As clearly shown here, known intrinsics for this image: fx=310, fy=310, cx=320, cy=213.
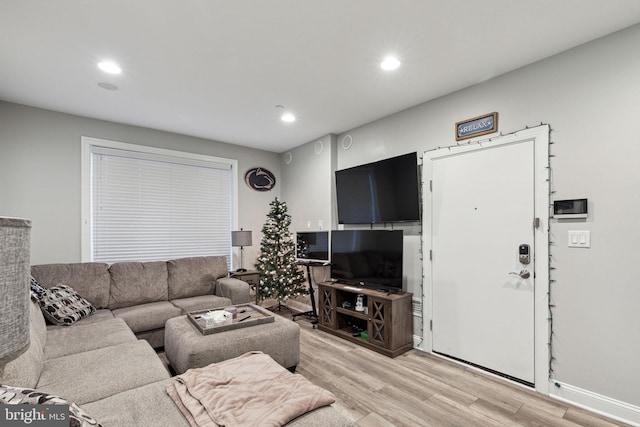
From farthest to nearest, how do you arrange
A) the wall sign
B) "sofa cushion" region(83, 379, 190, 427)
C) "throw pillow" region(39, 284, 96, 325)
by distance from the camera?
the wall sign
"throw pillow" region(39, 284, 96, 325)
"sofa cushion" region(83, 379, 190, 427)

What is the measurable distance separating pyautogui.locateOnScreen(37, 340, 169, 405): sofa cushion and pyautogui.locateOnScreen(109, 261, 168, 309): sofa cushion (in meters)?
1.41

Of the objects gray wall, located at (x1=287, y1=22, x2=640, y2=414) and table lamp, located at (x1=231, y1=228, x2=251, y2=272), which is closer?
gray wall, located at (x1=287, y1=22, x2=640, y2=414)

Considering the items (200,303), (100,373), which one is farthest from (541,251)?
(200,303)

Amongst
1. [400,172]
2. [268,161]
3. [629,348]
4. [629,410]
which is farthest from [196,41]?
[629,410]

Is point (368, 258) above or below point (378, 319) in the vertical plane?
above

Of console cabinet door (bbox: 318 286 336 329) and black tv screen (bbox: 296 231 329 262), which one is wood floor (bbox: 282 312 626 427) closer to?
console cabinet door (bbox: 318 286 336 329)

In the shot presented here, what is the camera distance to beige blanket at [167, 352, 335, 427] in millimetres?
1406

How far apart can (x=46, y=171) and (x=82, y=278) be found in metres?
1.39

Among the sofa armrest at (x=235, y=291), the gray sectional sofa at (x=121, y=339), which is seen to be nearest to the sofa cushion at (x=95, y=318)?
the gray sectional sofa at (x=121, y=339)

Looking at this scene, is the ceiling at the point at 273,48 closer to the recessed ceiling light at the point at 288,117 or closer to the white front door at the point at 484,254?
the recessed ceiling light at the point at 288,117

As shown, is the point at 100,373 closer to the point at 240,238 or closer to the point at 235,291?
the point at 235,291

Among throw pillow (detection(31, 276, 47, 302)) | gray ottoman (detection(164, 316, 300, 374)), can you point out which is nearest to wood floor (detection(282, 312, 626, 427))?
gray ottoman (detection(164, 316, 300, 374))

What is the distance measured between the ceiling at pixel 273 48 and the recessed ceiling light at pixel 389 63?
0.19 feet

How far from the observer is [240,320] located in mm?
2717
